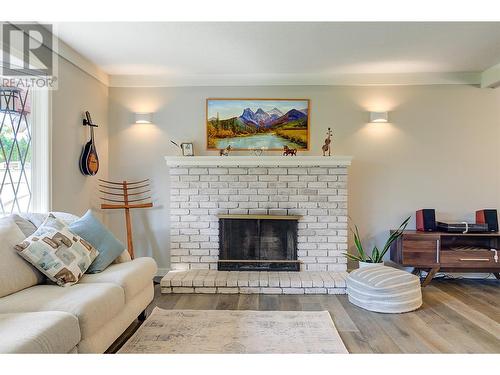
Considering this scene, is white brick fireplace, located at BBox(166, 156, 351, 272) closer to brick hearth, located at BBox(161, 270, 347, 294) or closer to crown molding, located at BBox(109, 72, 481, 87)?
brick hearth, located at BBox(161, 270, 347, 294)

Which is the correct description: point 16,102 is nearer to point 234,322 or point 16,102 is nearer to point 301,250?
point 234,322

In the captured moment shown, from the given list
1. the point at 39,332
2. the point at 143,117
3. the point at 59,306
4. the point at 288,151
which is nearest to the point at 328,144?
the point at 288,151

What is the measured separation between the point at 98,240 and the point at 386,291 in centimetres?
246

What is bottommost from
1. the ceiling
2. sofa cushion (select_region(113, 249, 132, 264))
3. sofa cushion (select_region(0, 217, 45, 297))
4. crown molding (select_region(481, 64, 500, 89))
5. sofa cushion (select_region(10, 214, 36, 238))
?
sofa cushion (select_region(113, 249, 132, 264))

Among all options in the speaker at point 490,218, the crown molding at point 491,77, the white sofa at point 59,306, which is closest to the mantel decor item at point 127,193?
the white sofa at point 59,306

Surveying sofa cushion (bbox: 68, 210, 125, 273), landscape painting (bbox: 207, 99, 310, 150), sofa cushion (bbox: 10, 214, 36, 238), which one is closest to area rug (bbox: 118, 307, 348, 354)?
sofa cushion (bbox: 68, 210, 125, 273)

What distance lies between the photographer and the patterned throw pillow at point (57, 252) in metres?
2.33

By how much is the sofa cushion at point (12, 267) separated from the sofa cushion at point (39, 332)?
402mm

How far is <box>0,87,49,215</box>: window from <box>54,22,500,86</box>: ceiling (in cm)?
69

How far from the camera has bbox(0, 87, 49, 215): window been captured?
9.45ft

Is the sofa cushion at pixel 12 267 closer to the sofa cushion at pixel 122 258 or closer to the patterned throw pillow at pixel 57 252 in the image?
the patterned throw pillow at pixel 57 252
